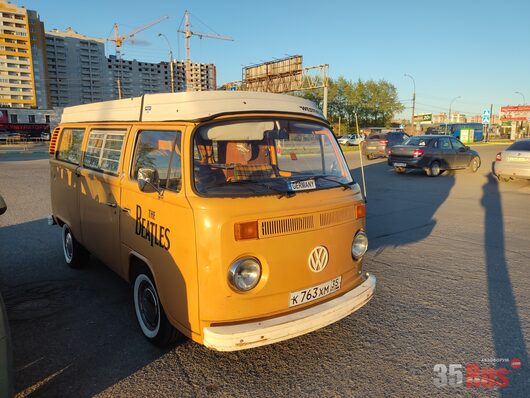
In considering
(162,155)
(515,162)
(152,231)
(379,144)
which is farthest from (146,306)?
(379,144)

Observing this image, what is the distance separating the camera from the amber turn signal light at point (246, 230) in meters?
2.75

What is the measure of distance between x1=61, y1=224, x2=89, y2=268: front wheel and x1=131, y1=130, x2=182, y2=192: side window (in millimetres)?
2204

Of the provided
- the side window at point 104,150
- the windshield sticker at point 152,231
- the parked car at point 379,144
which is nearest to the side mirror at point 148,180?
the windshield sticker at point 152,231

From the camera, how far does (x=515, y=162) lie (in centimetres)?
1279

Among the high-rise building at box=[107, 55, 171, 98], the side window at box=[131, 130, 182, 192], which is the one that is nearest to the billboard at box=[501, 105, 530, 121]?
the side window at box=[131, 130, 182, 192]

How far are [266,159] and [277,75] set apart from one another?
3874 cm

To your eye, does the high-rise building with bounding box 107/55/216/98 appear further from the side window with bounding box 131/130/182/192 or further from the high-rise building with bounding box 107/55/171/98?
the side window with bounding box 131/130/182/192

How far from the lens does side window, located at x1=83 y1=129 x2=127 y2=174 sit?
392cm

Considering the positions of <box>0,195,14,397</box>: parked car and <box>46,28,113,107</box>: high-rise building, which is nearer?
<box>0,195,14,397</box>: parked car

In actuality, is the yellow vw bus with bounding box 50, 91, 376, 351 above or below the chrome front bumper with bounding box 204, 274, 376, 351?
above

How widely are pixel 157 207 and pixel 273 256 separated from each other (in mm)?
1023

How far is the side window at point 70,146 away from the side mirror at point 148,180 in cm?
226

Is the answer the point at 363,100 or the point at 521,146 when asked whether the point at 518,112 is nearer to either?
the point at 363,100

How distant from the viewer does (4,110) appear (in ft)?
199
